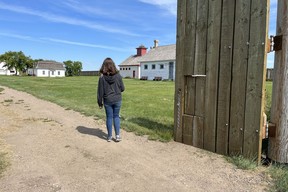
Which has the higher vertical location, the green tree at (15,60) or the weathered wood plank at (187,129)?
the green tree at (15,60)

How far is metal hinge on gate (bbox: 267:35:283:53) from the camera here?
4.33m

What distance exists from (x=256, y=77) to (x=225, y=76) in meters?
0.59

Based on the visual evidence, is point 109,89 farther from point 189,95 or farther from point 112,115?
point 189,95

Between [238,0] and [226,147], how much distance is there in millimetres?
2580

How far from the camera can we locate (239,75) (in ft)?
15.1

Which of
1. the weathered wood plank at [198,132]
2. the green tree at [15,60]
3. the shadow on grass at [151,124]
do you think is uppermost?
the green tree at [15,60]

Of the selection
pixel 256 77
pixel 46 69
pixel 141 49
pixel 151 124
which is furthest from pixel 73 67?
pixel 256 77

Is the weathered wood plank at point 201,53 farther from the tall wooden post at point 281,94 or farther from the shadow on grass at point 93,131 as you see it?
the shadow on grass at point 93,131

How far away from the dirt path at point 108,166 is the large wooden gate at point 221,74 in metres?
0.42

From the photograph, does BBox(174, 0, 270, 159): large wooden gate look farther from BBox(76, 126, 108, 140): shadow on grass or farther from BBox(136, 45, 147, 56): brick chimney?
BBox(136, 45, 147, 56): brick chimney

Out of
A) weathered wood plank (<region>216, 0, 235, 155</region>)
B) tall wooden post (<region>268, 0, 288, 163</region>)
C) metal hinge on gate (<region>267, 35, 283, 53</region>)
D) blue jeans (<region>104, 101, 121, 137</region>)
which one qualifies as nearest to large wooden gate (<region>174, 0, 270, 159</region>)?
weathered wood plank (<region>216, 0, 235, 155</region>)

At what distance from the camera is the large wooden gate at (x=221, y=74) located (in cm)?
438

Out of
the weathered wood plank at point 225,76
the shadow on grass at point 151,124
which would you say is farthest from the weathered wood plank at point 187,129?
the shadow on grass at point 151,124

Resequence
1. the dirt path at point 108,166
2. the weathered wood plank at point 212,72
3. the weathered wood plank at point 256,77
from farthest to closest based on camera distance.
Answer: the weathered wood plank at point 212,72, the weathered wood plank at point 256,77, the dirt path at point 108,166
